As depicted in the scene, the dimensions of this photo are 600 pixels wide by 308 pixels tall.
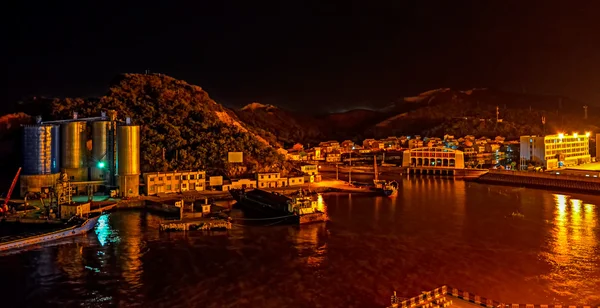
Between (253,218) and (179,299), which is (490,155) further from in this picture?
(179,299)

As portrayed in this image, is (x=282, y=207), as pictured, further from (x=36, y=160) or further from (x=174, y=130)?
(x=36, y=160)

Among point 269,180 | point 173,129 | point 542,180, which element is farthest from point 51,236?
point 542,180

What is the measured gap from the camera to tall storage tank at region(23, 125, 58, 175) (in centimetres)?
2234

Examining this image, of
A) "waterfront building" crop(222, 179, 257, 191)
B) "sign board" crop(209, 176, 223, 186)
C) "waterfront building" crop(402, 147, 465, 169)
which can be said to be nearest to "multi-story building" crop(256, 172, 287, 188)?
"waterfront building" crop(222, 179, 257, 191)

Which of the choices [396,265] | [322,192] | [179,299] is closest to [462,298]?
[396,265]

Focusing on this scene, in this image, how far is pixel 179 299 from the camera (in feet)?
31.8

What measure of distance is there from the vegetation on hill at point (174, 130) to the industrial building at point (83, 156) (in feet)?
7.71

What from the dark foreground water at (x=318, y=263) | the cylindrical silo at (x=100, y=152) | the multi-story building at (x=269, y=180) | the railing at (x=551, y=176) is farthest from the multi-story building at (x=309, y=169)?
the railing at (x=551, y=176)

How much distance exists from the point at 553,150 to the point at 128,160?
33184 mm

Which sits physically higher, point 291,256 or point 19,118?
point 19,118

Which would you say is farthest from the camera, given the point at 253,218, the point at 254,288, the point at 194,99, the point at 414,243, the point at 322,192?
the point at 194,99

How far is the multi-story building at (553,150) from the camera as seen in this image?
3541 cm

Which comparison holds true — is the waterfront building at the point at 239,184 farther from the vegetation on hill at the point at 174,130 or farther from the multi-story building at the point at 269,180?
the vegetation on hill at the point at 174,130

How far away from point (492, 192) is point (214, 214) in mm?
18051
